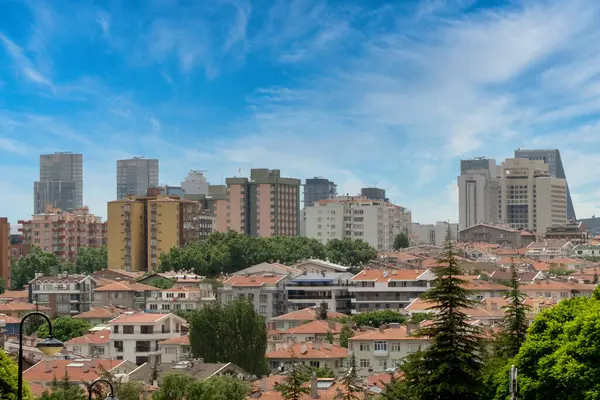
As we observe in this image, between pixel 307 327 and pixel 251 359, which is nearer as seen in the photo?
pixel 251 359

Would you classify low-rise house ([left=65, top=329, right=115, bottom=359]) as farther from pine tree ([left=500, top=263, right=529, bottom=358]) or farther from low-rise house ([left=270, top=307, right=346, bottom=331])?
pine tree ([left=500, top=263, right=529, bottom=358])

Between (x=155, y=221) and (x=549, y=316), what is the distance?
414 feet

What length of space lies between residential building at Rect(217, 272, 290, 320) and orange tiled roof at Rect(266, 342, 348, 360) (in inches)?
1219

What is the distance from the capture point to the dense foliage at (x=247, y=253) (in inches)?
5379

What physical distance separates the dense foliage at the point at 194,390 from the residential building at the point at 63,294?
62361 mm

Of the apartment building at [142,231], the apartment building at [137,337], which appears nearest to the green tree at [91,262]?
the apartment building at [142,231]

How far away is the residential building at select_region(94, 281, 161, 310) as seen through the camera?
360 feet

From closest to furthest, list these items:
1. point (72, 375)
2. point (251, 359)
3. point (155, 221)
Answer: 1. point (72, 375)
2. point (251, 359)
3. point (155, 221)

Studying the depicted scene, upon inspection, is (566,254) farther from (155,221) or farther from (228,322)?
(228,322)

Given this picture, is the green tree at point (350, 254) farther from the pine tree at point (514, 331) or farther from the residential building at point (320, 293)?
the pine tree at point (514, 331)

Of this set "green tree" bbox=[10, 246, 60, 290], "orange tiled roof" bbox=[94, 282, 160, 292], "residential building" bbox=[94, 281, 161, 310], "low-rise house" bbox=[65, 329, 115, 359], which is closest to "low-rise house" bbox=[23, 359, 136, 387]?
"low-rise house" bbox=[65, 329, 115, 359]

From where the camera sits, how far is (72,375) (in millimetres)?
63219

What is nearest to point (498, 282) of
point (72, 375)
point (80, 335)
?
point (80, 335)

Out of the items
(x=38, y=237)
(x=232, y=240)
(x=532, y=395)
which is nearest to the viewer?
(x=532, y=395)
